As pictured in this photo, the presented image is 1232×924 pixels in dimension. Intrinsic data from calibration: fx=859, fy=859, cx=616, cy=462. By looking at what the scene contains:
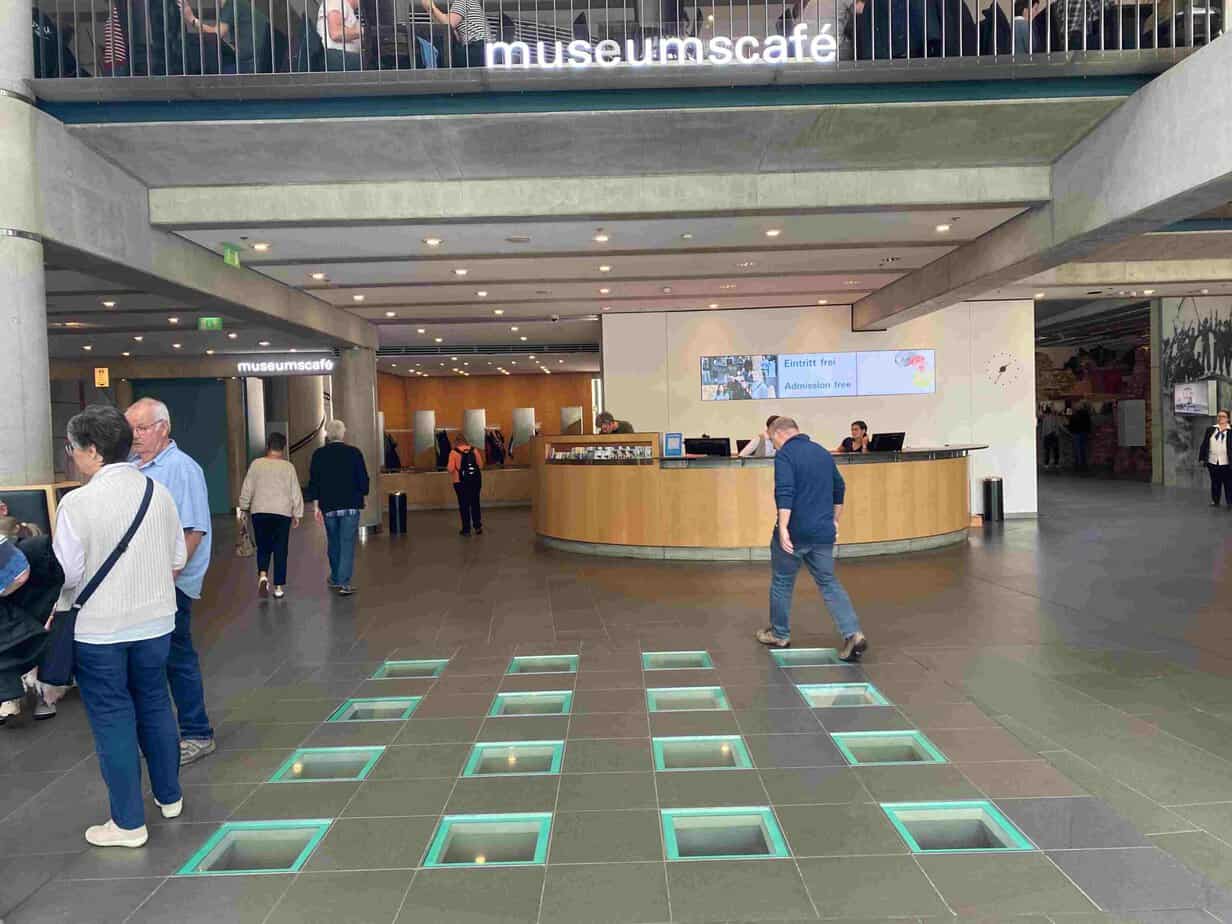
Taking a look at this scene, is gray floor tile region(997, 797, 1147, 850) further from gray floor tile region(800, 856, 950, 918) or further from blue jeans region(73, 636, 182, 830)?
blue jeans region(73, 636, 182, 830)

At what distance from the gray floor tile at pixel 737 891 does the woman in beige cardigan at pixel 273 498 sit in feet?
19.1

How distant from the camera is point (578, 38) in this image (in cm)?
678

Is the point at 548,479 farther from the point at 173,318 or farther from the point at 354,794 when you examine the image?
the point at 354,794

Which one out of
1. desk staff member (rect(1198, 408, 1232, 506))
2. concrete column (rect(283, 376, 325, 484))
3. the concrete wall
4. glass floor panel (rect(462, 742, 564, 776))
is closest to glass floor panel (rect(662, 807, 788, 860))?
glass floor panel (rect(462, 742, 564, 776))

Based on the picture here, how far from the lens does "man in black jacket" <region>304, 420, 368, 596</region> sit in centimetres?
801

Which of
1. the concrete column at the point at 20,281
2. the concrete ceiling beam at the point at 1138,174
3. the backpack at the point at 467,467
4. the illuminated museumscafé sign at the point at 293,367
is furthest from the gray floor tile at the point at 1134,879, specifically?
the illuminated museumscafé sign at the point at 293,367

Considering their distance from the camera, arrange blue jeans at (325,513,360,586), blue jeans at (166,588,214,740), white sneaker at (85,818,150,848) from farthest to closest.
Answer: blue jeans at (325,513,360,586) < blue jeans at (166,588,214,740) < white sneaker at (85,818,150,848)

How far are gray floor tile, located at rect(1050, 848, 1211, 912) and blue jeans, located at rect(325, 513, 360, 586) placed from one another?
264 inches

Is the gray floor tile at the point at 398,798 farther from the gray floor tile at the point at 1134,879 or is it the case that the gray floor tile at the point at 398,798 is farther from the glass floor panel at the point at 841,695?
the gray floor tile at the point at 1134,879

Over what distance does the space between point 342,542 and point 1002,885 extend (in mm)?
6816

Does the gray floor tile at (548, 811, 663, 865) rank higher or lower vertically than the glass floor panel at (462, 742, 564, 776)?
higher

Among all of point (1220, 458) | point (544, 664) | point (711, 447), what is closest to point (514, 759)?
point (544, 664)

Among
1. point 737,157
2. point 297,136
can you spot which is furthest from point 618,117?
point 297,136

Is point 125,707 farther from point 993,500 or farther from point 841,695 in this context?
point 993,500
